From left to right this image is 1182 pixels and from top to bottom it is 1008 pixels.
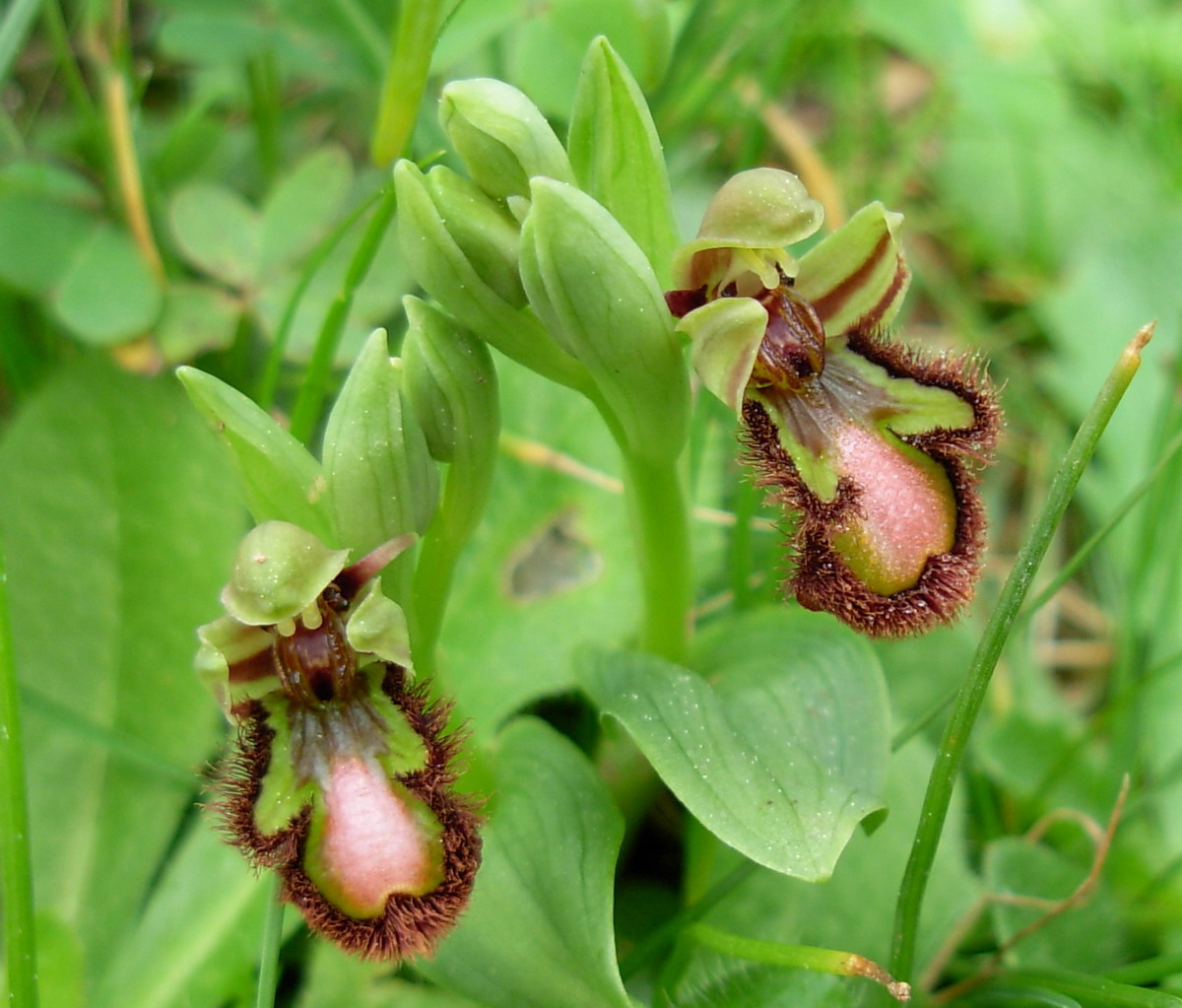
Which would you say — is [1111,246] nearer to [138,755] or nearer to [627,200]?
[627,200]

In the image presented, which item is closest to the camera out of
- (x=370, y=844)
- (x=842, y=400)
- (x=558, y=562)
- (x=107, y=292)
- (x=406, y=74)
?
(x=370, y=844)

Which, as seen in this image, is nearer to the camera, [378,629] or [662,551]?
[378,629]

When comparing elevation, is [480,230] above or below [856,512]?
above

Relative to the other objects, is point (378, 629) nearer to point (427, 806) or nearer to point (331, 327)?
point (427, 806)

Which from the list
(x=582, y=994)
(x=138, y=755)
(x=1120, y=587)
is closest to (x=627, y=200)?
(x=582, y=994)

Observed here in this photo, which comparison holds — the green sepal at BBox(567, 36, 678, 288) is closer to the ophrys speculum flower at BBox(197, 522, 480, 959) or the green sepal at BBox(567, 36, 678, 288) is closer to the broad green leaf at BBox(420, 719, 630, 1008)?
the ophrys speculum flower at BBox(197, 522, 480, 959)

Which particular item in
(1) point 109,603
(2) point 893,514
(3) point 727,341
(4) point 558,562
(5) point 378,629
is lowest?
(1) point 109,603

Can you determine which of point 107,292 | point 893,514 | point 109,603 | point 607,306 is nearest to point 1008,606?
point 893,514
